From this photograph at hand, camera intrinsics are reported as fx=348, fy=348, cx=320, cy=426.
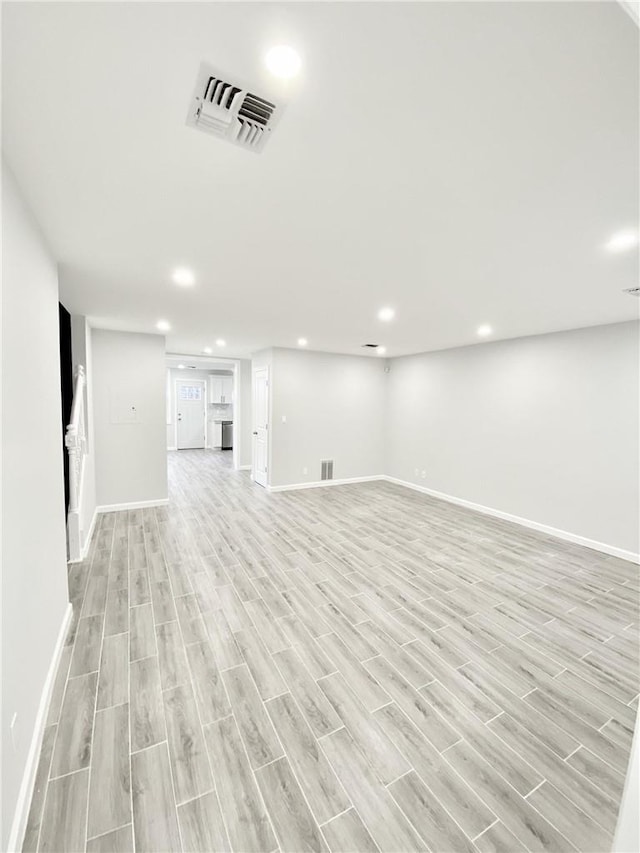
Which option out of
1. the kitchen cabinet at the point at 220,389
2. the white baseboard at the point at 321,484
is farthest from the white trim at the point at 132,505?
the kitchen cabinet at the point at 220,389

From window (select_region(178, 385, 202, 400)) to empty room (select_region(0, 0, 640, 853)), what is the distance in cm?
Answer: 703

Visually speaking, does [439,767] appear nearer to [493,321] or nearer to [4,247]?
[4,247]

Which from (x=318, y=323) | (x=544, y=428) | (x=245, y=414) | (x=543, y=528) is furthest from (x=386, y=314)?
(x=245, y=414)

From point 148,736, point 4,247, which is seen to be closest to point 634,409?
point 148,736

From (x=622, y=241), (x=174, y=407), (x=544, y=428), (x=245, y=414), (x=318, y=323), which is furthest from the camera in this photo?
(x=174, y=407)

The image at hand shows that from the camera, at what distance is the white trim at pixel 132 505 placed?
518 centimetres

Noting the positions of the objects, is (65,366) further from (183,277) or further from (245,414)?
(245,414)

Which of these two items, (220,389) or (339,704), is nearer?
(339,704)

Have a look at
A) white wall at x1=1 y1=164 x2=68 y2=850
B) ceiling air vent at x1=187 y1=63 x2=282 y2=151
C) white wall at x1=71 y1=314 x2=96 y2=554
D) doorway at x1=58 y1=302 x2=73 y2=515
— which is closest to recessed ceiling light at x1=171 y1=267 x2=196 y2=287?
white wall at x1=1 y1=164 x2=68 y2=850

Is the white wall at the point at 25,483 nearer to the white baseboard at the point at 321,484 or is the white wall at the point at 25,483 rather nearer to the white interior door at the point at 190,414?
the white baseboard at the point at 321,484

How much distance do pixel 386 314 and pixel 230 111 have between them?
2.87 meters

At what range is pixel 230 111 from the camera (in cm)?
119

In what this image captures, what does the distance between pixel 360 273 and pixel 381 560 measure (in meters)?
2.84

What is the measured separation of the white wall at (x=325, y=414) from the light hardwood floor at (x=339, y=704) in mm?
3003
